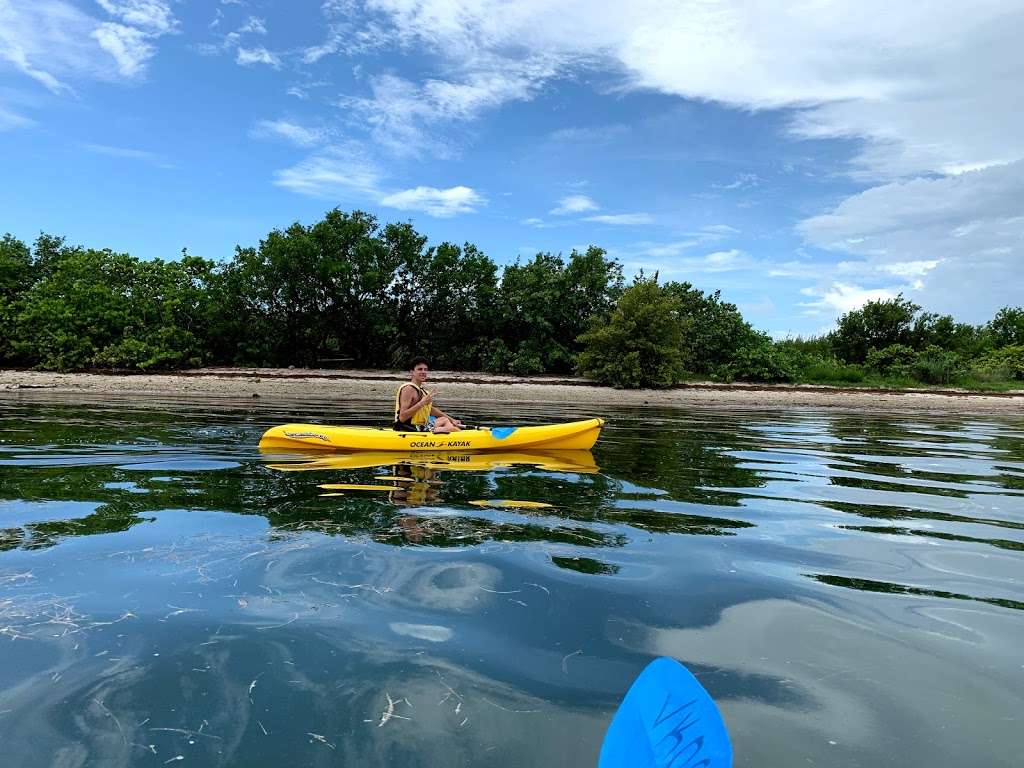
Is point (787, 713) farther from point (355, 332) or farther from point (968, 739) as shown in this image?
point (355, 332)

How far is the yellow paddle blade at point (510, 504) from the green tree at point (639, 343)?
2174cm

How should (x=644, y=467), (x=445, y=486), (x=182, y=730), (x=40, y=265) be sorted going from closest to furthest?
(x=182, y=730)
(x=445, y=486)
(x=644, y=467)
(x=40, y=265)

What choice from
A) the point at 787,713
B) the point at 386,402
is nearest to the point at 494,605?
the point at 787,713

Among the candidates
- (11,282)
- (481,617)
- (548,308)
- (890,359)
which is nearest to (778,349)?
(890,359)

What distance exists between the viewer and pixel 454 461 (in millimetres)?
9516

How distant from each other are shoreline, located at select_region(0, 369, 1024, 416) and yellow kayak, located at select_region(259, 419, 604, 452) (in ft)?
41.9

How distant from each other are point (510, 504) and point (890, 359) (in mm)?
32469

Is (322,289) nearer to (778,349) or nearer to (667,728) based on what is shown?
(778,349)

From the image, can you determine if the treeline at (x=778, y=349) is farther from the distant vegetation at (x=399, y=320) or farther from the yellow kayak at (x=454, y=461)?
the yellow kayak at (x=454, y=461)

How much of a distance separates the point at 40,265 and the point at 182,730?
40.6 metres

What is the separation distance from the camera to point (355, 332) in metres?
32.2

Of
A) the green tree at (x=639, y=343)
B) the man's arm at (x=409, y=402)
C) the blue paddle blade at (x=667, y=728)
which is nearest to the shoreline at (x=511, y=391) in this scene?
the green tree at (x=639, y=343)

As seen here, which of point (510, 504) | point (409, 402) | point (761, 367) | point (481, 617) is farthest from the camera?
point (761, 367)

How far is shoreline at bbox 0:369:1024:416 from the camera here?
24.6m
